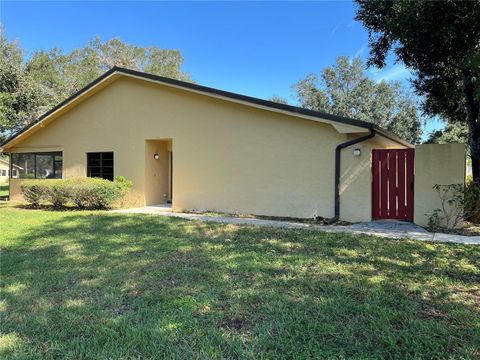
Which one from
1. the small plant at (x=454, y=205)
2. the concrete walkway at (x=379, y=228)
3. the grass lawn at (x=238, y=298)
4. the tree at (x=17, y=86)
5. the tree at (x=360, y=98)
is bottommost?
the grass lawn at (x=238, y=298)

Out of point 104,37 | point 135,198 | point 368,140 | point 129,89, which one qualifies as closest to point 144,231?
point 135,198

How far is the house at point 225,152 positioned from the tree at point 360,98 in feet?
81.5

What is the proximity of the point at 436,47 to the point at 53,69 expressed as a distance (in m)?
25.9

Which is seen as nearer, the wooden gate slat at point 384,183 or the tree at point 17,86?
the wooden gate slat at point 384,183

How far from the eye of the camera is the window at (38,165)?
49.5 ft

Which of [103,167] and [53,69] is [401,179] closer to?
[103,167]

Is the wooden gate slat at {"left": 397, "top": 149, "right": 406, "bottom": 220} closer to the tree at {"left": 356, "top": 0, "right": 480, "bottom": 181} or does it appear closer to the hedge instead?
the tree at {"left": 356, "top": 0, "right": 480, "bottom": 181}

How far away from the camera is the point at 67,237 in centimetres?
719

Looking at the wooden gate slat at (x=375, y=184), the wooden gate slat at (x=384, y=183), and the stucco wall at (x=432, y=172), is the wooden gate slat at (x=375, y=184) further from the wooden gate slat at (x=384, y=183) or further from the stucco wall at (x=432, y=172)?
the stucco wall at (x=432, y=172)

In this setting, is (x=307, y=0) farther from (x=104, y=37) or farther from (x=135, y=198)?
(x=104, y=37)

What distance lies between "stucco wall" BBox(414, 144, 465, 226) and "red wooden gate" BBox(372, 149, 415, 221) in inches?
9.7

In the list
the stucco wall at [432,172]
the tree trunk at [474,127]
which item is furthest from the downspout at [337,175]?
the tree trunk at [474,127]

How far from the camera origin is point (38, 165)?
15.8 meters

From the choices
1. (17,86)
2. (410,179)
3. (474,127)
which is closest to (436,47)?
(474,127)
